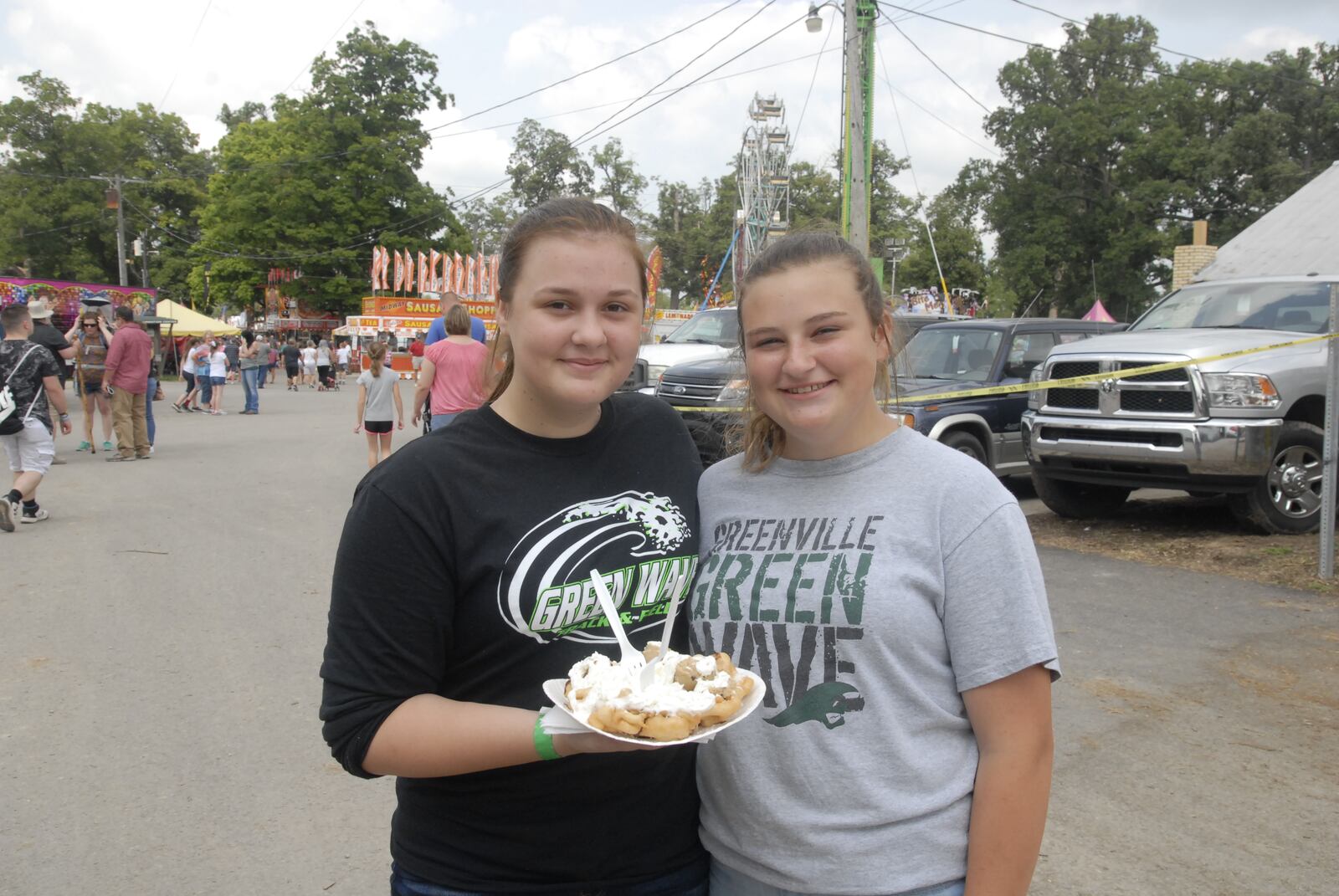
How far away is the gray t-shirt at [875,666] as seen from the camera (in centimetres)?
158

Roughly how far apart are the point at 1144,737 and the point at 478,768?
3812 millimetres

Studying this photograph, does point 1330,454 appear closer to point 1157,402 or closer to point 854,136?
point 1157,402

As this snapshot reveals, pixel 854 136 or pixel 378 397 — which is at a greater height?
pixel 854 136

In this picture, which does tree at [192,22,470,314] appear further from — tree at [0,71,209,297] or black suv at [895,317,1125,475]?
black suv at [895,317,1125,475]

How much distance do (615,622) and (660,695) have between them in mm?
178

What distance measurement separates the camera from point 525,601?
1.63 meters

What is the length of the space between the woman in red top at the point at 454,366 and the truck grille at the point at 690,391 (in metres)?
2.38

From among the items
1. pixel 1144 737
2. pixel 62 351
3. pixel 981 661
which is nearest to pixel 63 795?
pixel 981 661

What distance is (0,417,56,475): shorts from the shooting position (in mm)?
8945

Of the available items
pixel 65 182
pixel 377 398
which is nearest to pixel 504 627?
pixel 377 398

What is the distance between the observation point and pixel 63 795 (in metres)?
3.80

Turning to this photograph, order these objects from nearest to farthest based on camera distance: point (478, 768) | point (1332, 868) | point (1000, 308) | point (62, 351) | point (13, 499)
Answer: point (478, 768) < point (1332, 868) < point (13, 499) < point (62, 351) < point (1000, 308)

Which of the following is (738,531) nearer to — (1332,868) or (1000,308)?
(1332,868)

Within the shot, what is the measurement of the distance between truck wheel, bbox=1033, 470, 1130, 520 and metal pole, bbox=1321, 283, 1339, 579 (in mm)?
2481
